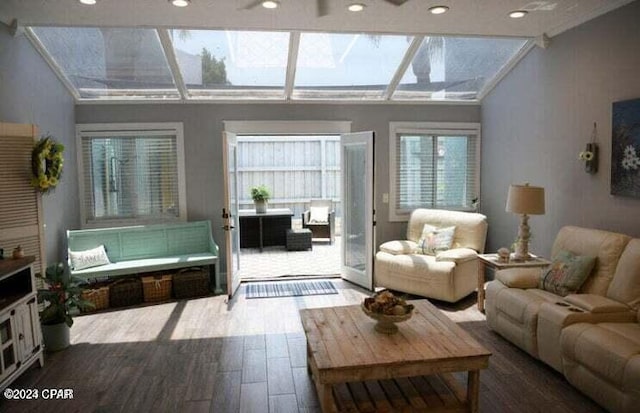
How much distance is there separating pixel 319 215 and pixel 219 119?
345 centimetres

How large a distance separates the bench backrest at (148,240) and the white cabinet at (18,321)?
5.77 ft

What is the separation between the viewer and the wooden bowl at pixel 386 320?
3004mm

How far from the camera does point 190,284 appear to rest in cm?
571

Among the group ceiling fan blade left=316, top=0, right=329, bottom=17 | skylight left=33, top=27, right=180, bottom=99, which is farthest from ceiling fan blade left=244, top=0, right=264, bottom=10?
skylight left=33, top=27, right=180, bottom=99

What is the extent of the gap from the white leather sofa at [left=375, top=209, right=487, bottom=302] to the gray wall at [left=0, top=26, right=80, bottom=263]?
385 cm

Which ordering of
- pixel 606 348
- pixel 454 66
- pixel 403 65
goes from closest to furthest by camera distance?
pixel 606 348, pixel 403 65, pixel 454 66

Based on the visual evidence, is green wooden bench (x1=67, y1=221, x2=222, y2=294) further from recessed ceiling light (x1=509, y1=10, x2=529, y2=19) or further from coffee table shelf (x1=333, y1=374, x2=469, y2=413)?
recessed ceiling light (x1=509, y1=10, x2=529, y2=19)

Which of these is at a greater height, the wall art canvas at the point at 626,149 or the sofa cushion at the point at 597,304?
the wall art canvas at the point at 626,149

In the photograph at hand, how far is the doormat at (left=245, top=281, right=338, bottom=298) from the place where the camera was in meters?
5.76

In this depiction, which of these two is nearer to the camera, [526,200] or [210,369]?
[210,369]

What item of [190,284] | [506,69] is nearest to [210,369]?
[190,284]

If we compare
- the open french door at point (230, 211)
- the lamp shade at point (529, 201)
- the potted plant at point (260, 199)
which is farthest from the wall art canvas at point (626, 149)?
the potted plant at point (260, 199)

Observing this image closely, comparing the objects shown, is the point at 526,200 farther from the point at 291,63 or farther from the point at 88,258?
the point at 88,258

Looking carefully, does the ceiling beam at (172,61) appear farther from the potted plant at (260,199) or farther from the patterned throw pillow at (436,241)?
the patterned throw pillow at (436,241)
